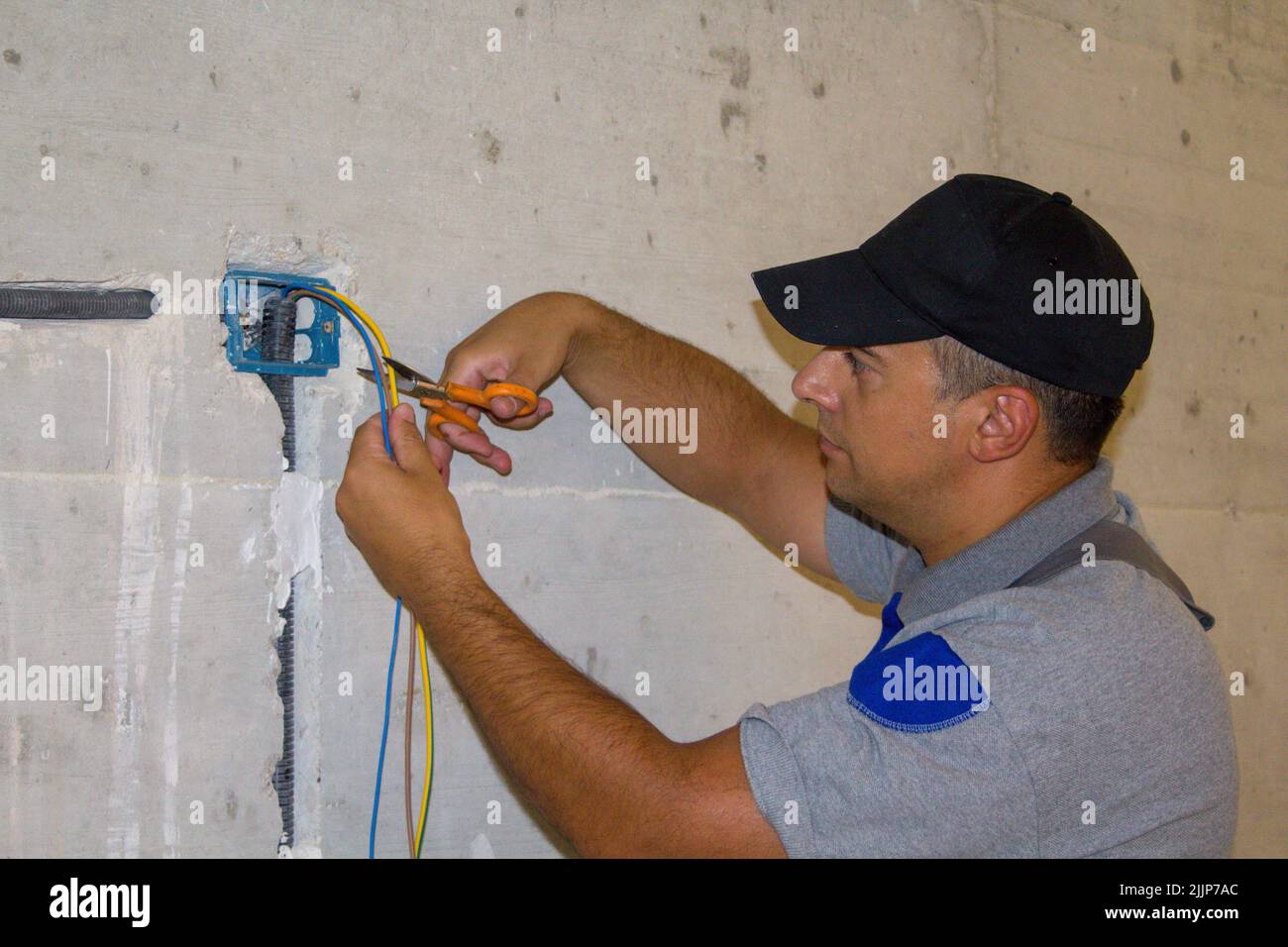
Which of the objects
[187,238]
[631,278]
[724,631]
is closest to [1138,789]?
[724,631]

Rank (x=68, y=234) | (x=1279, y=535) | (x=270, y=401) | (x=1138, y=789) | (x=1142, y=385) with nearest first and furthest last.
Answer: (x=1138, y=789)
(x=68, y=234)
(x=270, y=401)
(x=1142, y=385)
(x=1279, y=535)

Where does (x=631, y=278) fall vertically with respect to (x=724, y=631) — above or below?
above

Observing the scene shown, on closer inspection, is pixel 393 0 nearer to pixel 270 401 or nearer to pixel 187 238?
pixel 187 238

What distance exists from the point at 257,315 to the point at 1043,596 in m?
1.01

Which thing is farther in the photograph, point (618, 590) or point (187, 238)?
point (618, 590)

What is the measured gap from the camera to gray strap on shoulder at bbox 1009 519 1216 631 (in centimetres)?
127

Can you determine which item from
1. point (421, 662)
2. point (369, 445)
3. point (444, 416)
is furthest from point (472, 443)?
point (421, 662)

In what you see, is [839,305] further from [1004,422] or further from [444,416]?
[444,416]

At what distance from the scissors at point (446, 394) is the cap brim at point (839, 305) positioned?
0.34 metres

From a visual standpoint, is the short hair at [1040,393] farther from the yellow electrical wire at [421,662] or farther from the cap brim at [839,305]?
the yellow electrical wire at [421,662]

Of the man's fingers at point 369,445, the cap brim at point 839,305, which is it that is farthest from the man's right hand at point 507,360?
the cap brim at point 839,305

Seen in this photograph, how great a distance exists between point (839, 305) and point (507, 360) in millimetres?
424

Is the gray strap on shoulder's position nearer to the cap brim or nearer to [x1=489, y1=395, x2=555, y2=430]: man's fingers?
the cap brim

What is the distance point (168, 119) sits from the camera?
134 centimetres
